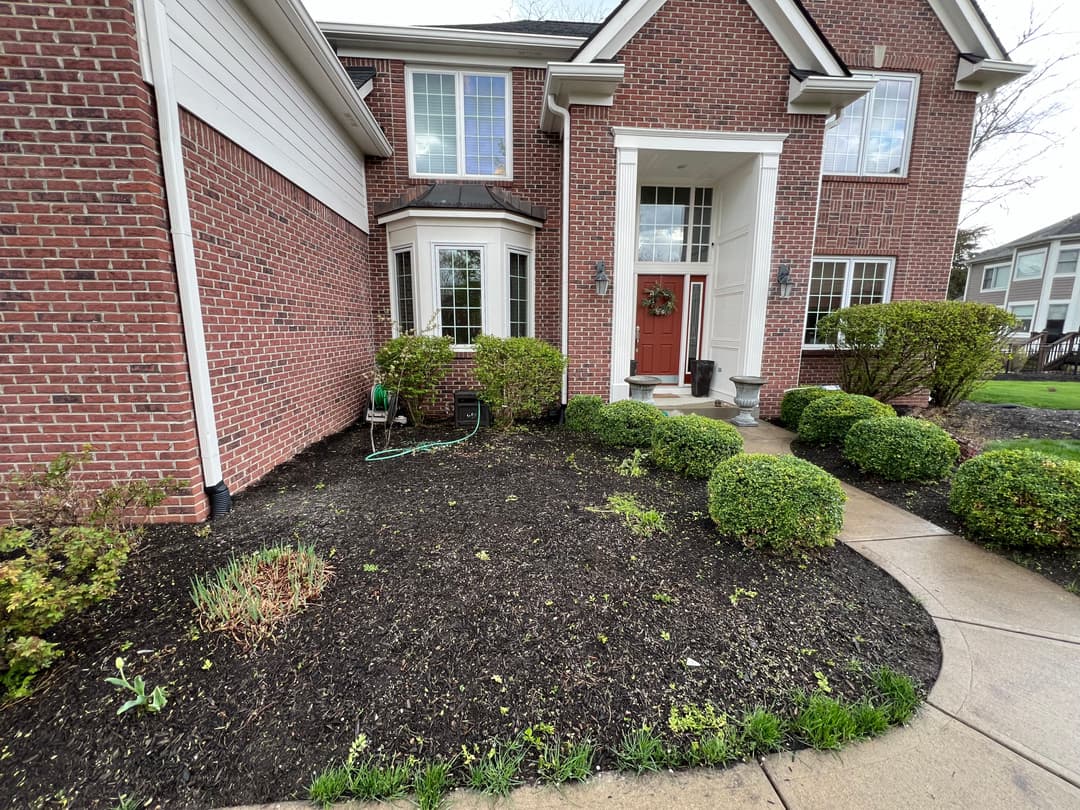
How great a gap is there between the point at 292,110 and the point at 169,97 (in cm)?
234

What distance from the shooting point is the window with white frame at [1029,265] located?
21.9 m

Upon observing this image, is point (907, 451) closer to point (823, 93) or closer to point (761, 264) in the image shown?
point (761, 264)

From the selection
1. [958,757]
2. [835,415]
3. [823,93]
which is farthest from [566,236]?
[958,757]

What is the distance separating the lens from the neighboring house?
20453mm

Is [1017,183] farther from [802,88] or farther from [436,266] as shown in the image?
[436,266]

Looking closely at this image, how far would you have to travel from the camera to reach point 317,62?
4977 millimetres

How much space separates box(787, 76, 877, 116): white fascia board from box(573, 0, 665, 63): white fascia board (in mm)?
2237

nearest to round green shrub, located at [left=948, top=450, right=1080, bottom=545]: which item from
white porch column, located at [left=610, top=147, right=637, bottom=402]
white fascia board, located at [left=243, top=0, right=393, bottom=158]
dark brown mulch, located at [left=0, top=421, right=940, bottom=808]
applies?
dark brown mulch, located at [left=0, top=421, right=940, bottom=808]

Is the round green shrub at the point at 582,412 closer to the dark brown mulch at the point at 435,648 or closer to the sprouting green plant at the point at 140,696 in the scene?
the dark brown mulch at the point at 435,648

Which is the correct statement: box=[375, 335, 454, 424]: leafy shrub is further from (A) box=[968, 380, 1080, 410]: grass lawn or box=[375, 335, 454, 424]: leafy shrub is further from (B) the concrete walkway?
(A) box=[968, 380, 1080, 410]: grass lawn

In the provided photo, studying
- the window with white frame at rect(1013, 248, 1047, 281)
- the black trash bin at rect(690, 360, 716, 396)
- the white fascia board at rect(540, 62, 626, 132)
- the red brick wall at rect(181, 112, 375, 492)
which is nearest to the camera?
the red brick wall at rect(181, 112, 375, 492)

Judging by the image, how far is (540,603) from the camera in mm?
2473

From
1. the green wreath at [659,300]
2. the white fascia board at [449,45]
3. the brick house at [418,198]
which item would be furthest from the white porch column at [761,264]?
the white fascia board at [449,45]

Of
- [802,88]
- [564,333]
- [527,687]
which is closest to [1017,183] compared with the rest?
[802,88]
